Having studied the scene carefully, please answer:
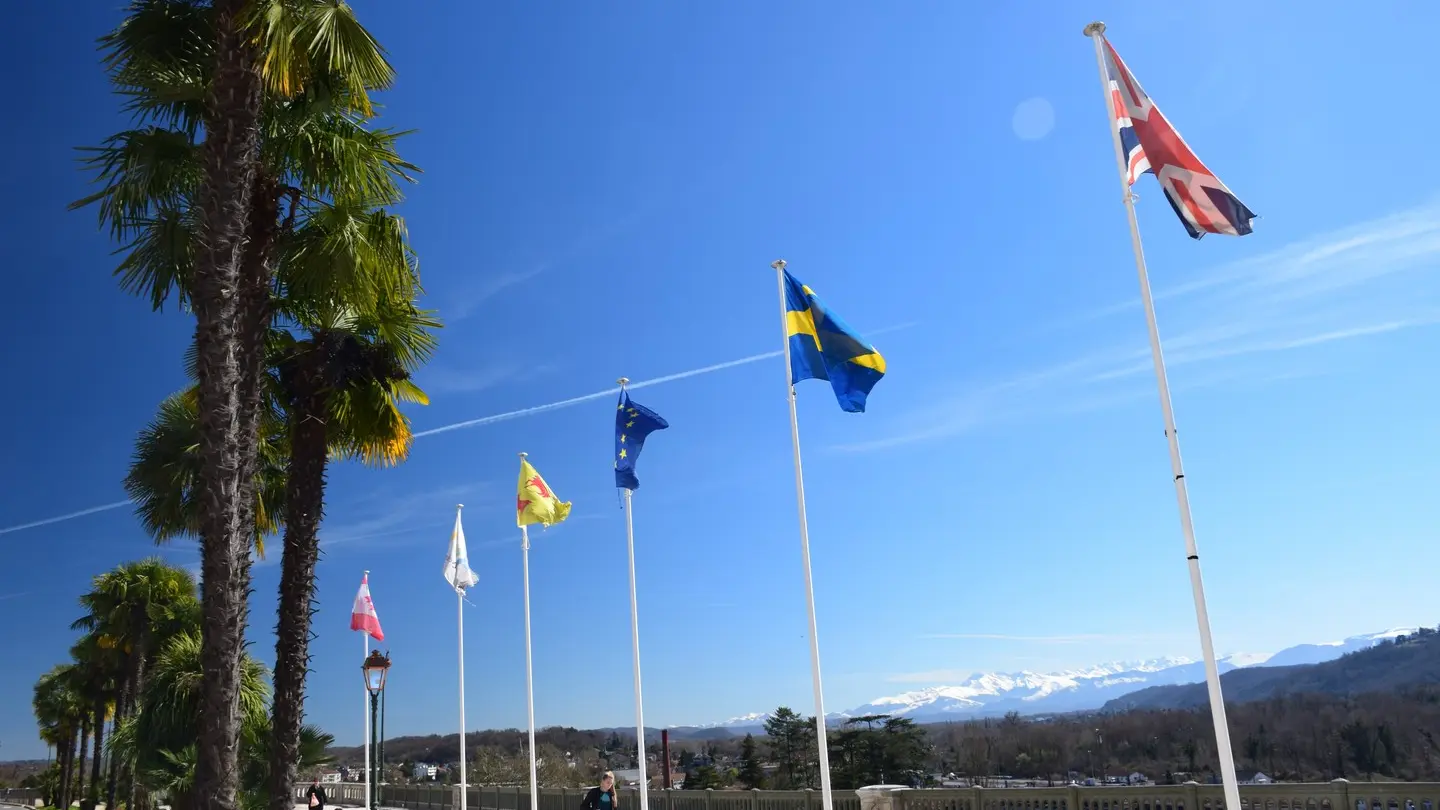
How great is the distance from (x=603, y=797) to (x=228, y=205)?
9.06 metres

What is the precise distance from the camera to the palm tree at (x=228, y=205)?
9.02 m

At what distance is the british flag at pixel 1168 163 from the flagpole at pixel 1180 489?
0.07m

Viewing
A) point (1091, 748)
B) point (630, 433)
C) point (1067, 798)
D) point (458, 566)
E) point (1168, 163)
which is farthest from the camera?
point (1091, 748)

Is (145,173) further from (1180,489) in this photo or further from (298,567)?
(1180,489)

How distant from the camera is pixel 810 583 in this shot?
518 inches

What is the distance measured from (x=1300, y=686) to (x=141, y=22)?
16879cm

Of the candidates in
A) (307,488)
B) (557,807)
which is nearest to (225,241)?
(307,488)

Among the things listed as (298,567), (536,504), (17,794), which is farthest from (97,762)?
(17,794)

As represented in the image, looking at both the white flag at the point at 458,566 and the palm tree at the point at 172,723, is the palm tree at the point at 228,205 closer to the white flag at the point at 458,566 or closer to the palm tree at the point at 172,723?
the palm tree at the point at 172,723

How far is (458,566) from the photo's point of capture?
23.3m

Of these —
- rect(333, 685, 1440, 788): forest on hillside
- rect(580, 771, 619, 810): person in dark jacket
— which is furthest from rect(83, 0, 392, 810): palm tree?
rect(333, 685, 1440, 788): forest on hillside

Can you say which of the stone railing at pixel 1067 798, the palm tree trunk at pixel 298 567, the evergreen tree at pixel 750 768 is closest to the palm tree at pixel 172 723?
the palm tree trunk at pixel 298 567

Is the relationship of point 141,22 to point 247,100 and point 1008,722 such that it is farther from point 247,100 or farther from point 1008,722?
point 1008,722

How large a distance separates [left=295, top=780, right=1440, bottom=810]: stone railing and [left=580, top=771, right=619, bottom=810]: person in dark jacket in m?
4.42
